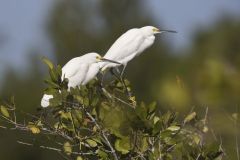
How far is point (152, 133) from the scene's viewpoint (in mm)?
3021

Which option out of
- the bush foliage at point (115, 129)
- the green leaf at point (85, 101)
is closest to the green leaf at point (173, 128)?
the bush foliage at point (115, 129)

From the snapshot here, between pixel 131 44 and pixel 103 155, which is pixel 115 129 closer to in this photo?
pixel 103 155

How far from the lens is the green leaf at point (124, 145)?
309cm

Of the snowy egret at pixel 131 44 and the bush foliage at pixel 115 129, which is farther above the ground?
the bush foliage at pixel 115 129

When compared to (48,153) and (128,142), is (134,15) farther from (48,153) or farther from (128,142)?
(128,142)

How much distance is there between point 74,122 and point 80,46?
24287 millimetres

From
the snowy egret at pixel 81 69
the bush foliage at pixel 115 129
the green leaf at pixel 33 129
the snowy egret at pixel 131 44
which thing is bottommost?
the snowy egret at pixel 131 44

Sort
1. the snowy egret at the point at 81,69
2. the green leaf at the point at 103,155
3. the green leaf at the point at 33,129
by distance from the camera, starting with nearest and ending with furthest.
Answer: the green leaf at the point at 103,155 < the green leaf at the point at 33,129 < the snowy egret at the point at 81,69

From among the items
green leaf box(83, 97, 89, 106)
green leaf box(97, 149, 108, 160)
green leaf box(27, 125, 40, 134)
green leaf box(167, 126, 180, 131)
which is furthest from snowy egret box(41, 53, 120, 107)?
green leaf box(167, 126, 180, 131)

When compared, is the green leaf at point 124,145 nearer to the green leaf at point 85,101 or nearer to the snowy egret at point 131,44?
the green leaf at point 85,101

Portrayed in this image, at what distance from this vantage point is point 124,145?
3104 millimetres

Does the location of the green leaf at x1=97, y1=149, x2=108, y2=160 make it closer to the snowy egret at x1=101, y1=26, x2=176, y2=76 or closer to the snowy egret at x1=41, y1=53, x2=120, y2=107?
the snowy egret at x1=41, y1=53, x2=120, y2=107

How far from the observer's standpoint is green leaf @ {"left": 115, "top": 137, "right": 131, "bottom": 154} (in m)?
3.09

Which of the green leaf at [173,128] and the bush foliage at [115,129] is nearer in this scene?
the bush foliage at [115,129]
